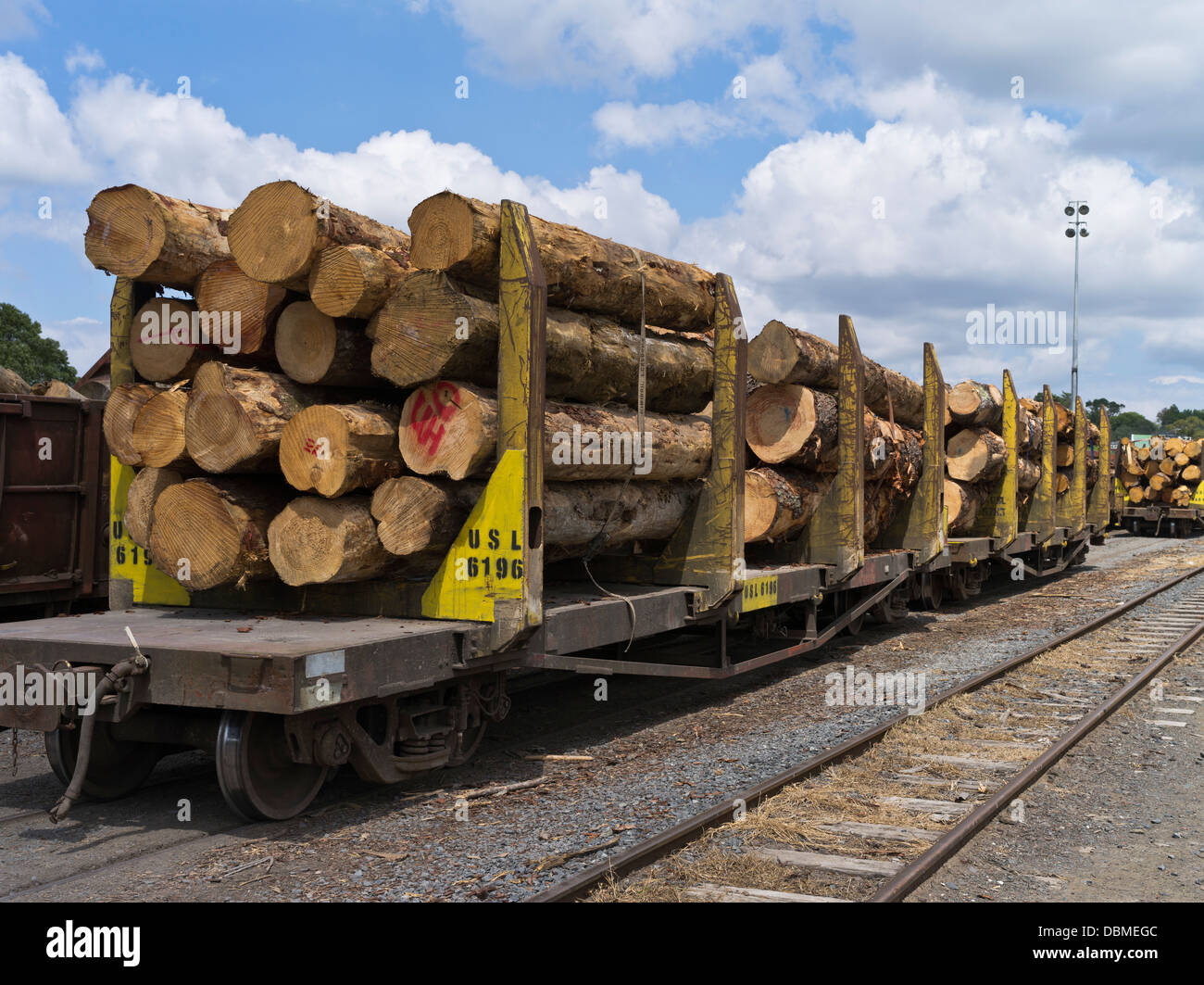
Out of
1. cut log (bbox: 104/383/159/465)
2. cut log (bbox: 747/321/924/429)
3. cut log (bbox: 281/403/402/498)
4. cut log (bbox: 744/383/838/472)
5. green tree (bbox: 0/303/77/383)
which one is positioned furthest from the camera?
green tree (bbox: 0/303/77/383)

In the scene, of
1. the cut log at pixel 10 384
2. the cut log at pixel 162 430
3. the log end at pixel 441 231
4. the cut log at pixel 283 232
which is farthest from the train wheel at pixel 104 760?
the cut log at pixel 10 384

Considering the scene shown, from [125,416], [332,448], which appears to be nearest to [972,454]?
[332,448]

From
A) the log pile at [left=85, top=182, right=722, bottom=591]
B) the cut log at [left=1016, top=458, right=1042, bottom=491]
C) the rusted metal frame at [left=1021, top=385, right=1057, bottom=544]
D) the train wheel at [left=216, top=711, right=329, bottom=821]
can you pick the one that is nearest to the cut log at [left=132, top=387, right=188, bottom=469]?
the log pile at [left=85, top=182, right=722, bottom=591]

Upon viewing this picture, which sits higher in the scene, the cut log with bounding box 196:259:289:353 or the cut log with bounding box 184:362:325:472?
the cut log with bounding box 196:259:289:353

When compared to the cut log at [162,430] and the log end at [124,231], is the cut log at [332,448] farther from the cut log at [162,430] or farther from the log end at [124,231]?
the log end at [124,231]

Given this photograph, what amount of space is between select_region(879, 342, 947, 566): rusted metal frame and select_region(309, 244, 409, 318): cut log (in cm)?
790

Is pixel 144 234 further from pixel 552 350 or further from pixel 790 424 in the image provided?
pixel 790 424

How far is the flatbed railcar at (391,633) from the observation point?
489cm

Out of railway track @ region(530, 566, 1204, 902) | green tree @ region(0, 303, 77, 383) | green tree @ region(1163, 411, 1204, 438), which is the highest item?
green tree @ region(1163, 411, 1204, 438)

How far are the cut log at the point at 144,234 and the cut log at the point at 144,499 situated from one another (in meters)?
1.11

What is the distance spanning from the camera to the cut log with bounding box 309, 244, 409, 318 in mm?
5543

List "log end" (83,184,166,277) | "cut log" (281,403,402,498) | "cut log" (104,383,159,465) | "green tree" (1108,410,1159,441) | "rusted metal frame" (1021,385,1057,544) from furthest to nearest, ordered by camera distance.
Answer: "green tree" (1108,410,1159,441) → "rusted metal frame" (1021,385,1057,544) → "cut log" (104,383,159,465) → "log end" (83,184,166,277) → "cut log" (281,403,402,498)

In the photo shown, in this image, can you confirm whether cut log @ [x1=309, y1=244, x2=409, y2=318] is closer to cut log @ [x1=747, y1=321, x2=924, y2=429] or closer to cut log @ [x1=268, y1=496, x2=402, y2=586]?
cut log @ [x1=268, y1=496, x2=402, y2=586]
